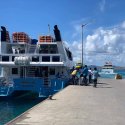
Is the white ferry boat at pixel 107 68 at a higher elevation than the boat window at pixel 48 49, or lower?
lower

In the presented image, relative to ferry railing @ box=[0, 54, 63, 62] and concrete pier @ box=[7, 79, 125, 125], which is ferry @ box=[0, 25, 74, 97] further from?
concrete pier @ box=[7, 79, 125, 125]

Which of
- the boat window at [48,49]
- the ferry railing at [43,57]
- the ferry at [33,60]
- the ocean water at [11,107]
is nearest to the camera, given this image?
the ocean water at [11,107]

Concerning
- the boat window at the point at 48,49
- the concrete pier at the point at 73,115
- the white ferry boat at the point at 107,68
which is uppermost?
the boat window at the point at 48,49

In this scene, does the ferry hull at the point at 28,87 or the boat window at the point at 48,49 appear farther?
the boat window at the point at 48,49

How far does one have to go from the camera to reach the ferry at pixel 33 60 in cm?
2748

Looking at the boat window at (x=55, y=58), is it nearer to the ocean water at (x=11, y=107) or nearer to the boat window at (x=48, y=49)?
the boat window at (x=48, y=49)

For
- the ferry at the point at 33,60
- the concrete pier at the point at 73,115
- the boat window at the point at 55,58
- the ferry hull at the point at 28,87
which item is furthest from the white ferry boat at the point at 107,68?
the concrete pier at the point at 73,115

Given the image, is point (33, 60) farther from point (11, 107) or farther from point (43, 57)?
point (11, 107)

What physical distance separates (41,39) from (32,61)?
290 cm

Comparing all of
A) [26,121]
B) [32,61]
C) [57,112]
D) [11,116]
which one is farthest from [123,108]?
[32,61]

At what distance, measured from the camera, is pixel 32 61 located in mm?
28516

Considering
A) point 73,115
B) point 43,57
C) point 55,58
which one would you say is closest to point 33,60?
point 43,57

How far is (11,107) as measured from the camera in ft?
74.3

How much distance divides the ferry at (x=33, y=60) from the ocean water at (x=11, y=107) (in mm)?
872
